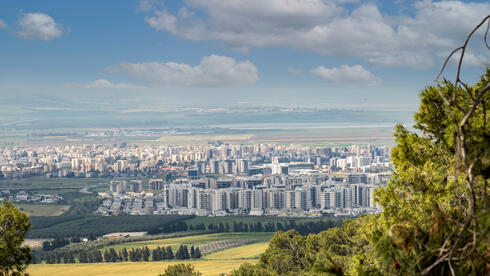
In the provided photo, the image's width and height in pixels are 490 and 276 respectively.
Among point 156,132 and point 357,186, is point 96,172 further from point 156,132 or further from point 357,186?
point 156,132

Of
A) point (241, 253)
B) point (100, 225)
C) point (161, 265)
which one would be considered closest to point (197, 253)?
point (241, 253)

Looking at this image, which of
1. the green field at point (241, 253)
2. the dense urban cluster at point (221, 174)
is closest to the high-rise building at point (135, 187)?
the dense urban cluster at point (221, 174)

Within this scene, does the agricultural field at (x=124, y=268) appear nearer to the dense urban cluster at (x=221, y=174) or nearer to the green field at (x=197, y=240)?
the green field at (x=197, y=240)

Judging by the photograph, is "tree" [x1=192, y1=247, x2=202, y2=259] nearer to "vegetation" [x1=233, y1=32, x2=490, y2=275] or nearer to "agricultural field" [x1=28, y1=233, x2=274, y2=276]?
"agricultural field" [x1=28, y1=233, x2=274, y2=276]

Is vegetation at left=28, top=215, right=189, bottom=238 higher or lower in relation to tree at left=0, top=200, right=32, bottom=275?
lower

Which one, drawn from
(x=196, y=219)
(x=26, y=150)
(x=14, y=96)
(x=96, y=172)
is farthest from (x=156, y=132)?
(x=196, y=219)

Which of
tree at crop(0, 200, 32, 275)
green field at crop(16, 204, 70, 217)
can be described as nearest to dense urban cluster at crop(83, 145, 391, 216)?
green field at crop(16, 204, 70, 217)
